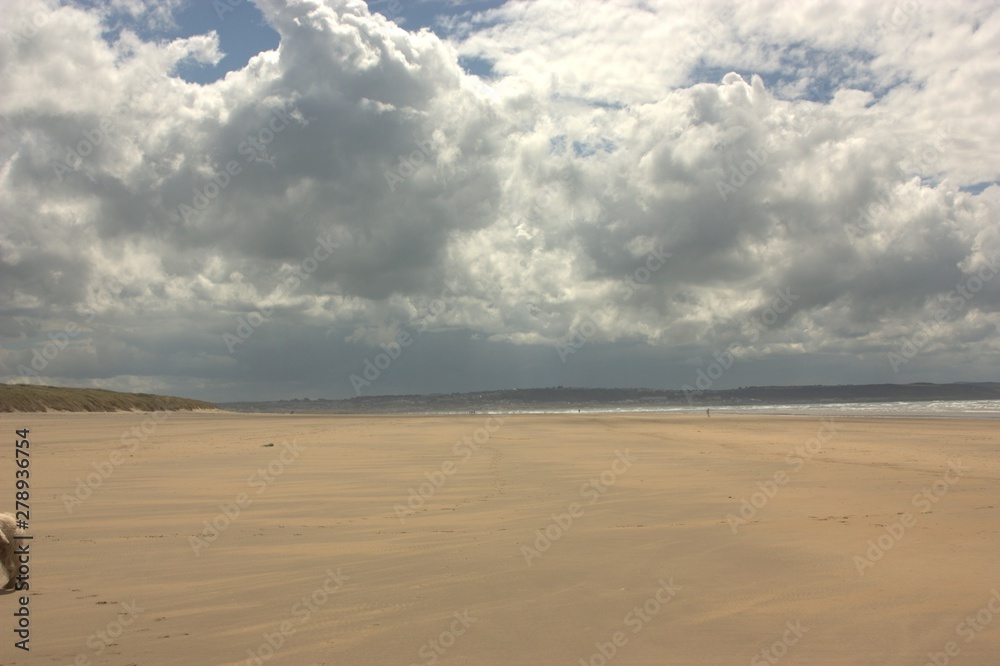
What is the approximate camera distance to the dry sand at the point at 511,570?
5.21 metres

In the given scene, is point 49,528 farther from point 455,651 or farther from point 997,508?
point 997,508

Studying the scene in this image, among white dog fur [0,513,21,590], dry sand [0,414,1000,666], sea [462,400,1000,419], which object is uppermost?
white dog fur [0,513,21,590]

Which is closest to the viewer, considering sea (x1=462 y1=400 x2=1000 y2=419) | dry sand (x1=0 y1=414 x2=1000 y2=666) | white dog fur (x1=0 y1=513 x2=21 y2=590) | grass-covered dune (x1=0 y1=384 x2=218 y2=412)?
dry sand (x1=0 y1=414 x2=1000 y2=666)

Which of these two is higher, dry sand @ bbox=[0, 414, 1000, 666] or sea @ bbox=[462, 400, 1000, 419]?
dry sand @ bbox=[0, 414, 1000, 666]

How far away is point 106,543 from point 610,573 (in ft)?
20.2

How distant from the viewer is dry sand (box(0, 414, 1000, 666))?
17.1ft

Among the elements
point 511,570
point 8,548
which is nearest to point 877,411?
point 511,570

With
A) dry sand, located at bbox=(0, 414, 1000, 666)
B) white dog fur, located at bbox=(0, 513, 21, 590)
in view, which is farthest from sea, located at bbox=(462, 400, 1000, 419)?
white dog fur, located at bbox=(0, 513, 21, 590)

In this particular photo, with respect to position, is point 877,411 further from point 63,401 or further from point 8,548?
point 63,401

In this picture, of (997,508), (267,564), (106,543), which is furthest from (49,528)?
(997,508)

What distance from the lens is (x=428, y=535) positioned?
29.3 feet

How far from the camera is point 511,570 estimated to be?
7184 millimetres

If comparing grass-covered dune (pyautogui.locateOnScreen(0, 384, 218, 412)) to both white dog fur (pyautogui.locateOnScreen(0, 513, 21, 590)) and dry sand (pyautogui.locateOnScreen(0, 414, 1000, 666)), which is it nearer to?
dry sand (pyautogui.locateOnScreen(0, 414, 1000, 666))

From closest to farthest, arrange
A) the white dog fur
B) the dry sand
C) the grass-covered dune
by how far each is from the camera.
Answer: the dry sand
the white dog fur
the grass-covered dune
